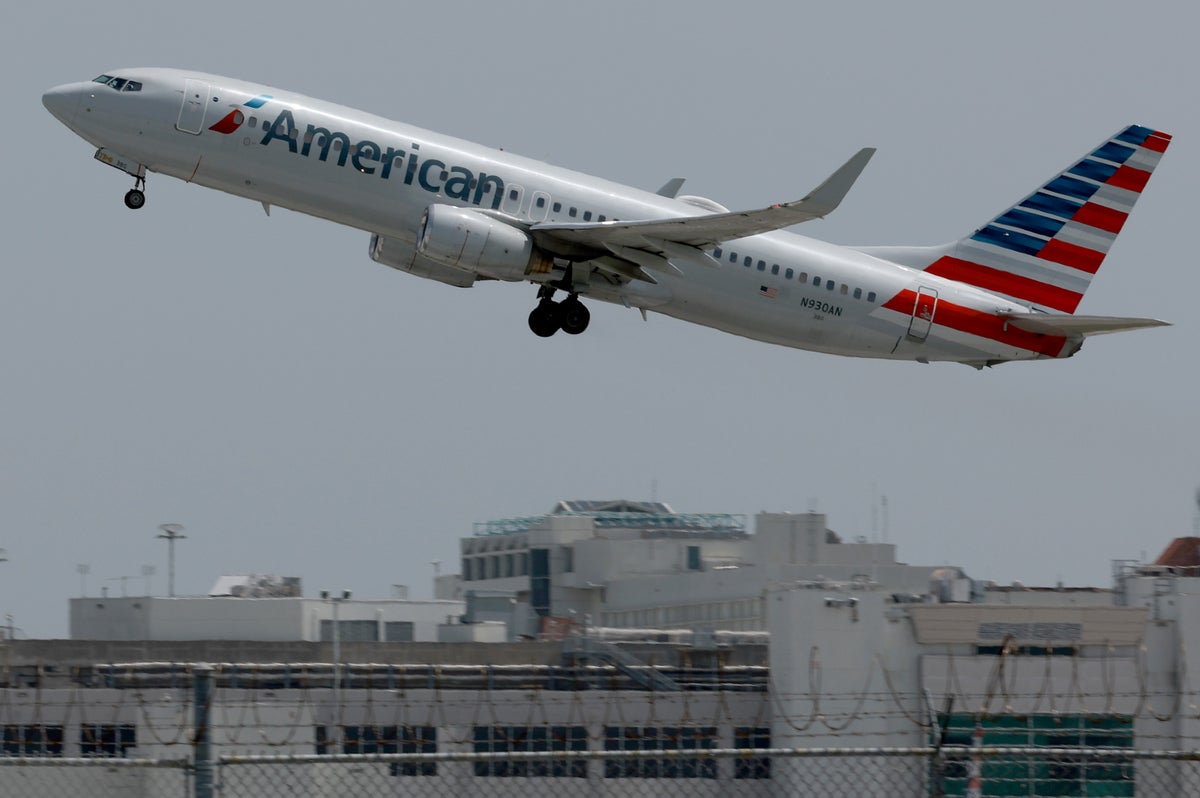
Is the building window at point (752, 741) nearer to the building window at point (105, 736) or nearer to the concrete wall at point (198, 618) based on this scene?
the building window at point (105, 736)

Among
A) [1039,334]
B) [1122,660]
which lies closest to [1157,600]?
[1122,660]

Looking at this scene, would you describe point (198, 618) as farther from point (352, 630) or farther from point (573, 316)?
point (573, 316)

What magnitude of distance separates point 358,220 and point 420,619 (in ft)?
91.5

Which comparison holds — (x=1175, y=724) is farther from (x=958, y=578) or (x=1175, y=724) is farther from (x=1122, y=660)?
(x=958, y=578)

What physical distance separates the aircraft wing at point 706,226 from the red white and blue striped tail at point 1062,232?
351 inches

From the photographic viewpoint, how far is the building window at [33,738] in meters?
38.6

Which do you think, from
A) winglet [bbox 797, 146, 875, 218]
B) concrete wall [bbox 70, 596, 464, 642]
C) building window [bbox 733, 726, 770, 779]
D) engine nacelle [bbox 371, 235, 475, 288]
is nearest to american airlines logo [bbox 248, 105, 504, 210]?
engine nacelle [bbox 371, 235, 475, 288]

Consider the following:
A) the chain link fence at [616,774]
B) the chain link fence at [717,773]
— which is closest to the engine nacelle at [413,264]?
the chain link fence at [717,773]

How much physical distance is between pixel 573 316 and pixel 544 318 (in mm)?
741

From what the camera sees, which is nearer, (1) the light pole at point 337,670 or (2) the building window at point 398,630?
(1) the light pole at point 337,670

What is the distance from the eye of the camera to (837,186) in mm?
37906

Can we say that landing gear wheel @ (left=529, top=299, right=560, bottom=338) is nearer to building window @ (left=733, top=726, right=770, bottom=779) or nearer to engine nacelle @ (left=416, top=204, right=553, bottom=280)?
engine nacelle @ (left=416, top=204, right=553, bottom=280)

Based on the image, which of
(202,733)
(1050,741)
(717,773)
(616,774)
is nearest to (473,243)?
(616,774)

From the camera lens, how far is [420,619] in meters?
65.4
